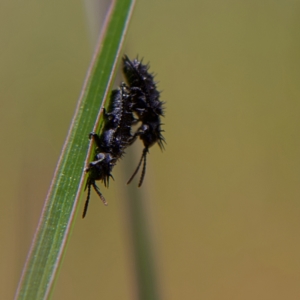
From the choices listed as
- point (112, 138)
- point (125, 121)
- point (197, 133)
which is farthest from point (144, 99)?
point (197, 133)

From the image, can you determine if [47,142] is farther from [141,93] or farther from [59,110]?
[141,93]

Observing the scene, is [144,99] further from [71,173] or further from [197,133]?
[197,133]

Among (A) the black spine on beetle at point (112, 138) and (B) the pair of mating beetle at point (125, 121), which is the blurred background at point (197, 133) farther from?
(A) the black spine on beetle at point (112, 138)

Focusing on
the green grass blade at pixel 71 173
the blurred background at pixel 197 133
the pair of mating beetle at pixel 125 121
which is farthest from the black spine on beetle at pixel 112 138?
the blurred background at pixel 197 133

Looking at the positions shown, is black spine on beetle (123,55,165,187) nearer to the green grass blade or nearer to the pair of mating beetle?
the pair of mating beetle

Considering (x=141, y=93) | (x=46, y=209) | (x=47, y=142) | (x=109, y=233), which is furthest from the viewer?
(x=109, y=233)

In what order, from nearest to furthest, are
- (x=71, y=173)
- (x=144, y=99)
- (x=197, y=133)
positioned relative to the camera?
(x=71, y=173) → (x=144, y=99) → (x=197, y=133)

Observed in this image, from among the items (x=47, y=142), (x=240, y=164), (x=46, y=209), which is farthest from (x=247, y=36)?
(x=46, y=209)
